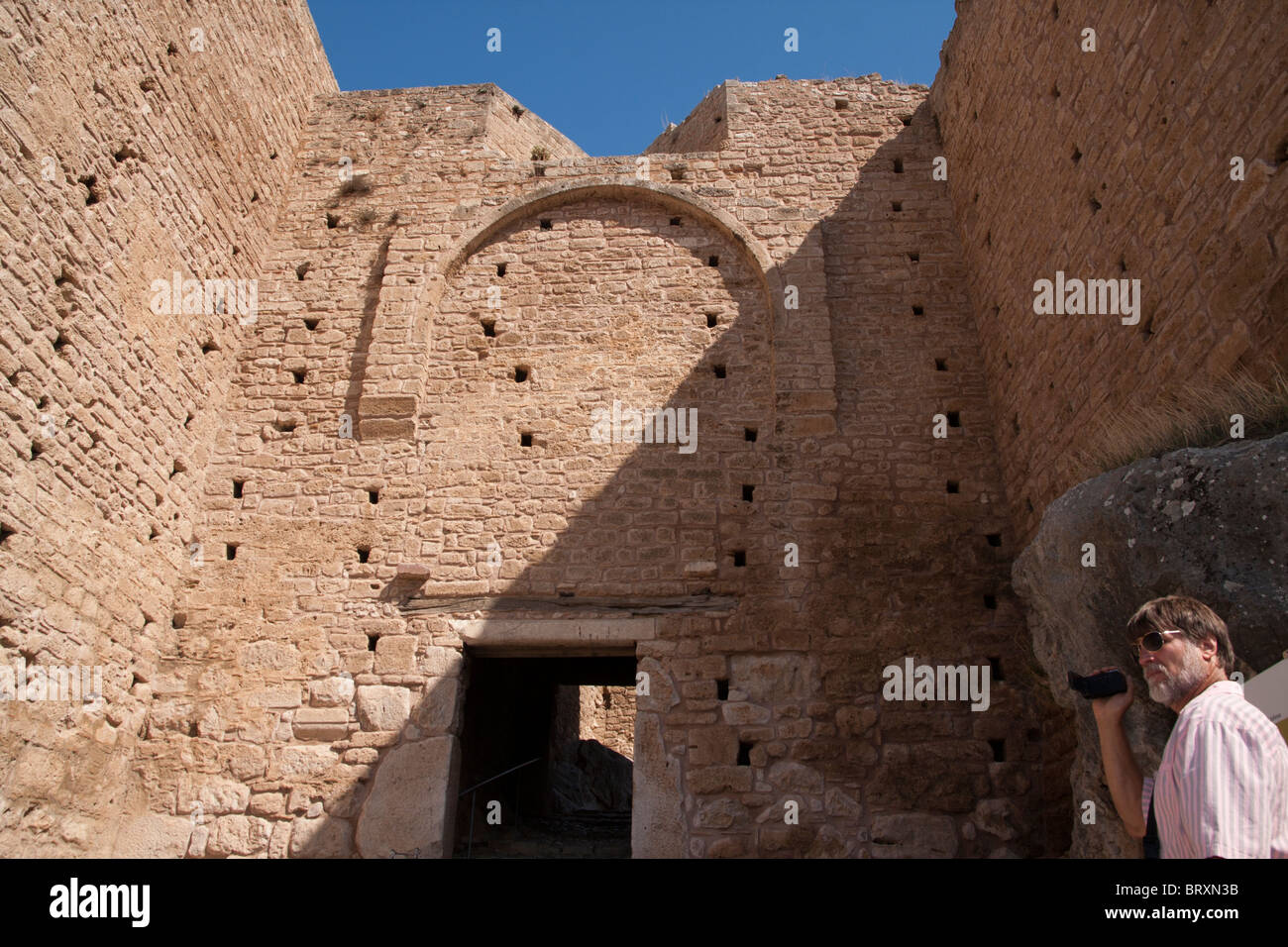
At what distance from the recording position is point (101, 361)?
20.4ft

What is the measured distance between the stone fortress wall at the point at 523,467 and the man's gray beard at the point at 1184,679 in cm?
293

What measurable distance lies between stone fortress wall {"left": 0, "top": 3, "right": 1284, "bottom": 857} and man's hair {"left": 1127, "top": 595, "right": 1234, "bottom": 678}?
2.81 meters

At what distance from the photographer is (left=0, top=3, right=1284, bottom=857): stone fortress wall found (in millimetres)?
6062

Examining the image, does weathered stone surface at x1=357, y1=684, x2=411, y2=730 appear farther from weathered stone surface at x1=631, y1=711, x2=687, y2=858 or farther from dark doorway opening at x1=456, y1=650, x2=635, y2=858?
weathered stone surface at x1=631, y1=711, x2=687, y2=858

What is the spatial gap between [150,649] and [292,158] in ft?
17.9

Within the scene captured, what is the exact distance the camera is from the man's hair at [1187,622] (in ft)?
7.72

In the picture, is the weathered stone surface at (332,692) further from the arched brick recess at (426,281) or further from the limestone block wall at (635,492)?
the arched brick recess at (426,281)

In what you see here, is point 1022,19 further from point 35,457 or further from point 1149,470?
point 35,457

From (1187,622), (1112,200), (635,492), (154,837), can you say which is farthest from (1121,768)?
(154,837)

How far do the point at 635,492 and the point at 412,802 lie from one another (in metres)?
2.86

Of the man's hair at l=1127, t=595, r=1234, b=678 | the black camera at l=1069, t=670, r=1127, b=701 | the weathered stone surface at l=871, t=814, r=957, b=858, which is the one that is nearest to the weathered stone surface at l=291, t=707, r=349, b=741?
the weathered stone surface at l=871, t=814, r=957, b=858
